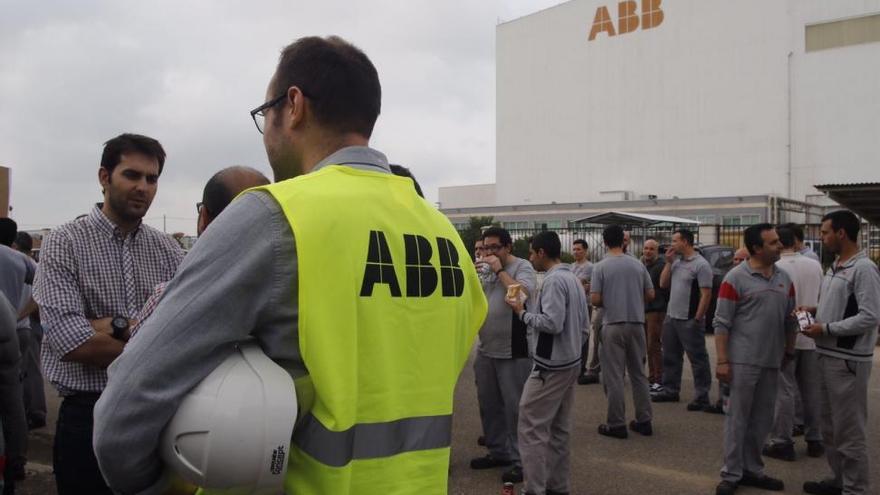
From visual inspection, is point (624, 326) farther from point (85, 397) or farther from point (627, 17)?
point (627, 17)

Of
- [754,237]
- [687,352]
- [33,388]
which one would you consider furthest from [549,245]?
[33,388]

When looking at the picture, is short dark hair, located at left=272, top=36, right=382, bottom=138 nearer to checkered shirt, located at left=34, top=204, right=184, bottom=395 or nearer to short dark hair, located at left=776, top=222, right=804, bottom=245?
checkered shirt, located at left=34, top=204, right=184, bottom=395

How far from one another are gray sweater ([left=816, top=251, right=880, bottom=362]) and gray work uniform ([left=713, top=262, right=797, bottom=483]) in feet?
1.16

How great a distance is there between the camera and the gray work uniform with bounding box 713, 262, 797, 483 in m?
5.64

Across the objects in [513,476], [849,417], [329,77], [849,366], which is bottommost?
[513,476]

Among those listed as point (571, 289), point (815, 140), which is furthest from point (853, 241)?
point (815, 140)

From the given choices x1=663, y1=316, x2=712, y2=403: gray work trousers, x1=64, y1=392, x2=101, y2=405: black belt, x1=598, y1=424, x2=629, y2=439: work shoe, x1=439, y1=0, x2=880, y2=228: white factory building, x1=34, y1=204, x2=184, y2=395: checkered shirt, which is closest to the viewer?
x1=34, y1=204, x2=184, y2=395: checkered shirt

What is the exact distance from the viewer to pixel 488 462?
6266 millimetres

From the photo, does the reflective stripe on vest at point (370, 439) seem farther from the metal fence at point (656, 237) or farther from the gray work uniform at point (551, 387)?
the metal fence at point (656, 237)

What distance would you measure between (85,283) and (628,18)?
202ft

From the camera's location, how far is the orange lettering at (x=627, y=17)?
58.5 meters

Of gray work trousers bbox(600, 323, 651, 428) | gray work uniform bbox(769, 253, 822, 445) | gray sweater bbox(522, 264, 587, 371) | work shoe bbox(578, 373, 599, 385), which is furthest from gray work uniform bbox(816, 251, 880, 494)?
work shoe bbox(578, 373, 599, 385)

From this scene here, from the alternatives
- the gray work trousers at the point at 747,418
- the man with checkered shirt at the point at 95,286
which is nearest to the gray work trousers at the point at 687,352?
the gray work trousers at the point at 747,418

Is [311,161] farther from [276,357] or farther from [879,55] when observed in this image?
[879,55]
